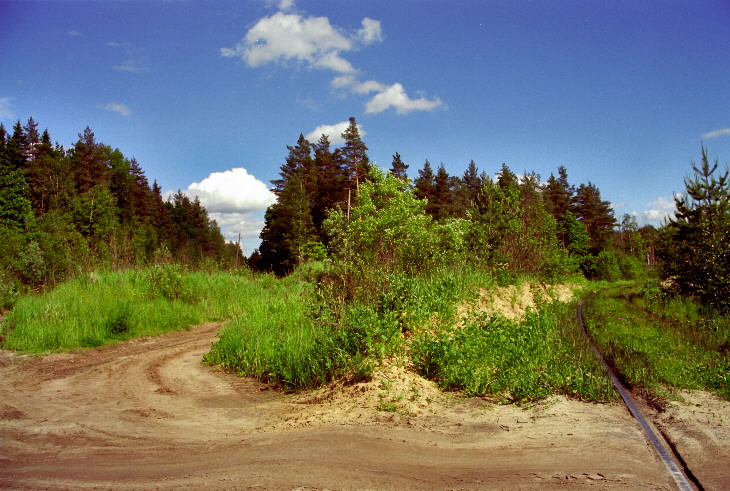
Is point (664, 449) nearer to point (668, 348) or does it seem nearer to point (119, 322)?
point (668, 348)

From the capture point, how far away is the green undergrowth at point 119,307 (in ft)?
36.6

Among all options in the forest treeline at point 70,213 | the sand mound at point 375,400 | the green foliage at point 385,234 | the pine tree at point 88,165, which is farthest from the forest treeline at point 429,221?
the pine tree at point 88,165

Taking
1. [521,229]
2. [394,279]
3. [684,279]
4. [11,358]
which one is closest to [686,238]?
[684,279]

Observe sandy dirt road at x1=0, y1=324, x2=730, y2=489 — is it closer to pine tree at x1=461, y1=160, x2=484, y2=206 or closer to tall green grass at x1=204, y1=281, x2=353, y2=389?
tall green grass at x1=204, y1=281, x2=353, y2=389

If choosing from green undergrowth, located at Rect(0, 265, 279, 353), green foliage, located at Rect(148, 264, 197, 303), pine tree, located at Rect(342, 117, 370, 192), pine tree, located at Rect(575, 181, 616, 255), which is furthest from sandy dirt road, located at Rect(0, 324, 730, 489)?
pine tree, located at Rect(575, 181, 616, 255)

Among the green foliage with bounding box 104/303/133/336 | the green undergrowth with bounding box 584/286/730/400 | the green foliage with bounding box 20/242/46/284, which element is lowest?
the green undergrowth with bounding box 584/286/730/400

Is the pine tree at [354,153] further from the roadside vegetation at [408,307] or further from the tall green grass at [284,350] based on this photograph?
the tall green grass at [284,350]

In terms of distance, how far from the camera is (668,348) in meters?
8.63

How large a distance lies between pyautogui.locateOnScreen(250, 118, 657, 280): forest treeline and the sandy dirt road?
4551mm

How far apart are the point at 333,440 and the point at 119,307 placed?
1083 cm

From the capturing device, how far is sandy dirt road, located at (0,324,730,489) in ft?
13.1

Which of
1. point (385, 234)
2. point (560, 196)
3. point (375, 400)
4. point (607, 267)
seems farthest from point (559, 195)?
point (375, 400)

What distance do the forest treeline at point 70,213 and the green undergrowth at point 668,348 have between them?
15.6 m

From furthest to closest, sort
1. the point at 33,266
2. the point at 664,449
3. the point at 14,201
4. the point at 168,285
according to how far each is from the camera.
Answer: the point at 14,201 → the point at 33,266 → the point at 168,285 → the point at 664,449
